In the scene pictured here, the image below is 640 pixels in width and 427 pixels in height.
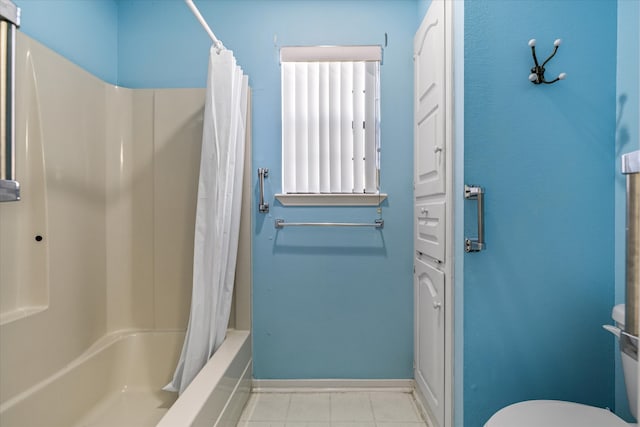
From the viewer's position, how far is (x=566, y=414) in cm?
110

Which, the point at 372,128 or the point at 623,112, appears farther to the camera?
the point at 372,128

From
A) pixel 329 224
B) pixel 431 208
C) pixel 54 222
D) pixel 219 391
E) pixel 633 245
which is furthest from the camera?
pixel 329 224

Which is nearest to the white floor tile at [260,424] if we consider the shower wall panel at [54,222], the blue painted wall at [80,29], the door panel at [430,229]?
the shower wall panel at [54,222]

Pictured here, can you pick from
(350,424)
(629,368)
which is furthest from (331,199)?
(629,368)

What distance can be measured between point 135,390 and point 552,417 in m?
1.97

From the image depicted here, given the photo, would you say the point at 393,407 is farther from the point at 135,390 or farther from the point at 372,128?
the point at 372,128

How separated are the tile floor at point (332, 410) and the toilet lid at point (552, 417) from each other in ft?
2.68

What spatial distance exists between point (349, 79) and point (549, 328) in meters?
1.62

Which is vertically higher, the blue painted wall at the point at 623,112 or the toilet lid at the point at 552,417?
the blue painted wall at the point at 623,112

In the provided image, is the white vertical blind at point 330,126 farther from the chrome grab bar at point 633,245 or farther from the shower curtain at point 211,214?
the chrome grab bar at point 633,245

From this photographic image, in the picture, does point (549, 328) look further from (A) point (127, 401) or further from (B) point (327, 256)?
(A) point (127, 401)

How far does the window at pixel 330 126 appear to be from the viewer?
2078mm

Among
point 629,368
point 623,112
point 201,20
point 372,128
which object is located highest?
point 201,20

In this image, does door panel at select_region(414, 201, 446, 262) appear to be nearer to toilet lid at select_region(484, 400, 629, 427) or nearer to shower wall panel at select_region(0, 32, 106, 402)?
toilet lid at select_region(484, 400, 629, 427)
